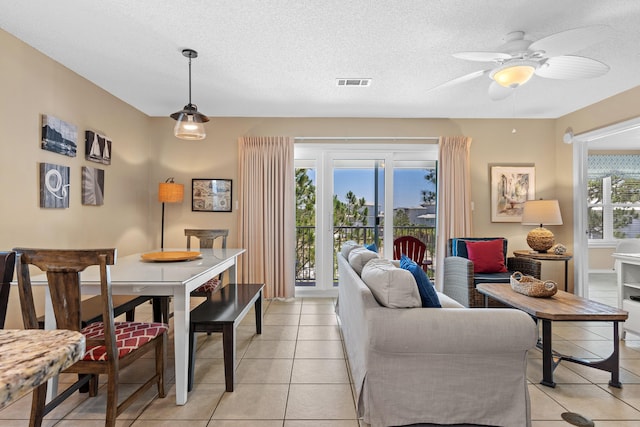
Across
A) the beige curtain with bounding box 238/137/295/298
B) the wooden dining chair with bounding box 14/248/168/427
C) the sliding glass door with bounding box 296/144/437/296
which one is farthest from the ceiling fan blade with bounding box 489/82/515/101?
the wooden dining chair with bounding box 14/248/168/427

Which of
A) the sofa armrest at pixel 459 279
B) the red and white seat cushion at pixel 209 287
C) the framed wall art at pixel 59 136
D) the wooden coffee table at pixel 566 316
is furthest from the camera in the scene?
the sofa armrest at pixel 459 279

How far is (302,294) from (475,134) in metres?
3.29

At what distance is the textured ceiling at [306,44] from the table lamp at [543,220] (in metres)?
1.23

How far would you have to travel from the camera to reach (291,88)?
369 centimetres

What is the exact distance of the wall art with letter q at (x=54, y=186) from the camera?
2.89 m

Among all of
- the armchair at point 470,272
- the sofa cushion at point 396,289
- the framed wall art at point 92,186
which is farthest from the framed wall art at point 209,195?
the sofa cushion at point 396,289

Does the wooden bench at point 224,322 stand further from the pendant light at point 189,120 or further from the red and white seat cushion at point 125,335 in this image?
the pendant light at point 189,120

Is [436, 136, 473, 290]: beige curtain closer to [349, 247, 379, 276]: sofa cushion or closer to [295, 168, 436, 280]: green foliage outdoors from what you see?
[295, 168, 436, 280]: green foliage outdoors

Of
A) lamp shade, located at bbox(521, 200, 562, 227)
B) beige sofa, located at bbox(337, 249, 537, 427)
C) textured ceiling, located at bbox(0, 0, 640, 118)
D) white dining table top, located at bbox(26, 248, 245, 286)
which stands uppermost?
textured ceiling, located at bbox(0, 0, 640, 118)

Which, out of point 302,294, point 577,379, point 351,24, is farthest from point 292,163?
point 577,379

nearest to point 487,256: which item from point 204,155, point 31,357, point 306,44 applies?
point 306,44

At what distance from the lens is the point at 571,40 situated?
6.57 feet

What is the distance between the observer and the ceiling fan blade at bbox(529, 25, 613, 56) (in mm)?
1871

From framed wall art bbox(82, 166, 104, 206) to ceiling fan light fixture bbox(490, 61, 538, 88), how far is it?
3779 mm
